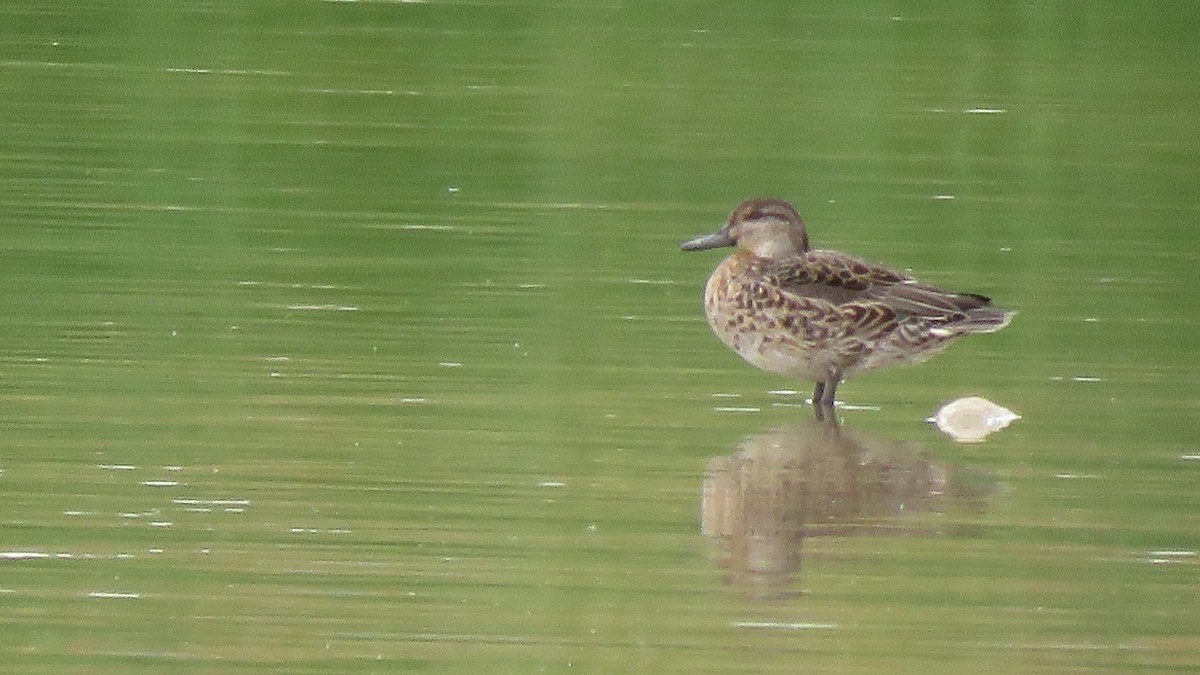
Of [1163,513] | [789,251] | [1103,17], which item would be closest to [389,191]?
[789,251]

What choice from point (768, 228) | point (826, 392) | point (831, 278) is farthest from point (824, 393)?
point (768, 228)

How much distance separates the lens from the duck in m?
9.95

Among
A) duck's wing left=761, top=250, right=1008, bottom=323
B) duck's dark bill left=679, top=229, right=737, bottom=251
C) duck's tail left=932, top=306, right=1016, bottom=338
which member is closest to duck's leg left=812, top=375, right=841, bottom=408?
duck's wing left=761, top=250, right=1008, bottom=323

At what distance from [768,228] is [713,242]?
0.27 metres

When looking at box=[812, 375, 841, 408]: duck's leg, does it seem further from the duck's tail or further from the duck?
the duck's tail

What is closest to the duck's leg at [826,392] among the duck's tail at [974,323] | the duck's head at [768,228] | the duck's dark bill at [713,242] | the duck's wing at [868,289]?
the duck's wing at [868,289]

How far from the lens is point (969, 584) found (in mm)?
7434

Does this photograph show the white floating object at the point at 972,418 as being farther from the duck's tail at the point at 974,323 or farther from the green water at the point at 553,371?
the duck's tail at the point at 974,323

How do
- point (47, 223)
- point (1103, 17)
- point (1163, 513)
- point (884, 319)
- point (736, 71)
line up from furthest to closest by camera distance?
point (1103, 17) → point (736, 71) → point (47, 223) → point (884, 319) → point (1163, 513)

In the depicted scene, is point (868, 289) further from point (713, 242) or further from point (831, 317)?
point (713, 242)

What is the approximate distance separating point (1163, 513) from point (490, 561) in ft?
6.31

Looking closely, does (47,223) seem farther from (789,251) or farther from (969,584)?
(969,584)

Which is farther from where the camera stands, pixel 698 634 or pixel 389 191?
pixel 389 191

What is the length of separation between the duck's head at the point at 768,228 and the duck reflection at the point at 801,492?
1.23m
